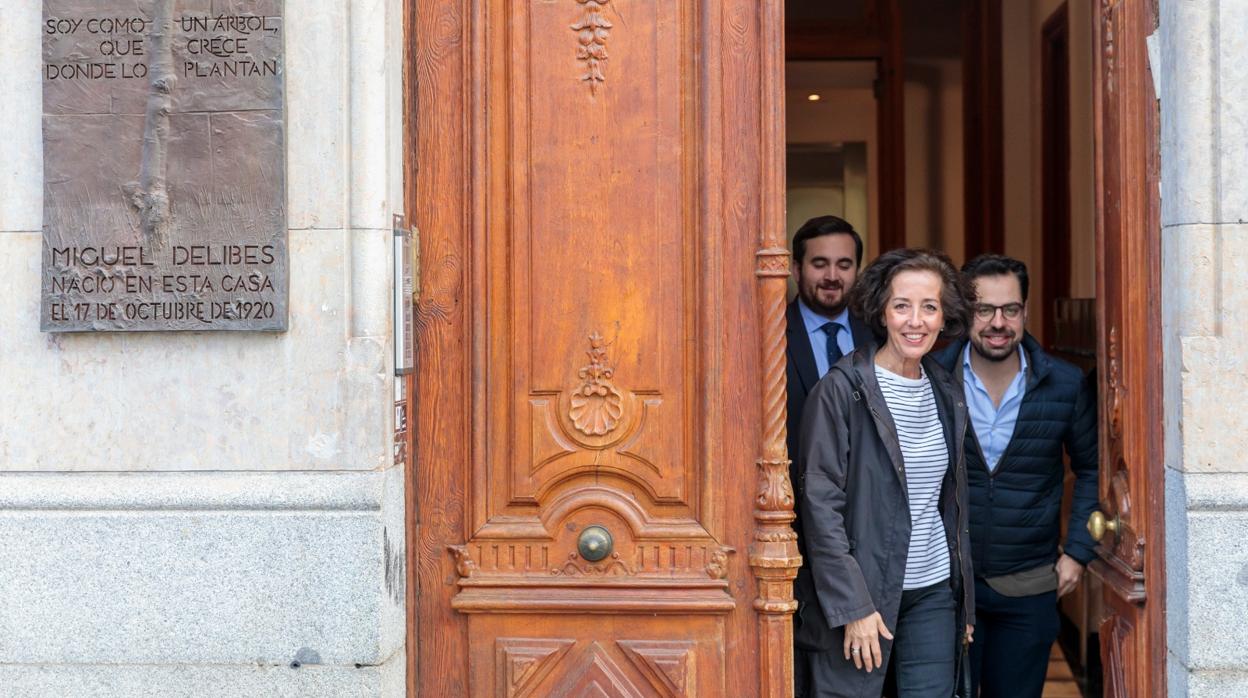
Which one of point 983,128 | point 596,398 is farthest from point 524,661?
point 983,128

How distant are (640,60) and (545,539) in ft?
5.09

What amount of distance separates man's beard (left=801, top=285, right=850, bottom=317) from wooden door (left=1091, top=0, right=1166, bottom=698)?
1.00 meters

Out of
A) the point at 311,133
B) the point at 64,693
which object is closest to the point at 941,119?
the point at 311,133

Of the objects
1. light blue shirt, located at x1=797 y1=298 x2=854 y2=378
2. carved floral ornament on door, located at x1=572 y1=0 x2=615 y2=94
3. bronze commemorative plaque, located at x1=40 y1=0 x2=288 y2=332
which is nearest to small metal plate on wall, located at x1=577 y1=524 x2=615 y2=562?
bronze commemorative plaque, located at x1=40 y1=0 x2=288 y2=332

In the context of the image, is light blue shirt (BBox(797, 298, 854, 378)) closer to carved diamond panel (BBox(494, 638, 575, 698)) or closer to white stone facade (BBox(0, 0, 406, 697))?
carved diamond panel (BBox(494, 638, 575, 698))

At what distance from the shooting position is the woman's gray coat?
172 inches

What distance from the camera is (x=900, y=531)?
14.6 ft

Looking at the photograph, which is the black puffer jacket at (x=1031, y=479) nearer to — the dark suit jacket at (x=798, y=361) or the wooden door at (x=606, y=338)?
the dark suit jacket at (x=798, y=361)

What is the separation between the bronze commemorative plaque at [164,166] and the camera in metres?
4.19

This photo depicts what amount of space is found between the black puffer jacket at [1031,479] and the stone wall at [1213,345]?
3.37 feet

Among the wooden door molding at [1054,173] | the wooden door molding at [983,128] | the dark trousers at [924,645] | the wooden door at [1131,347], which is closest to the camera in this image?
the wooden door at [1131,347]

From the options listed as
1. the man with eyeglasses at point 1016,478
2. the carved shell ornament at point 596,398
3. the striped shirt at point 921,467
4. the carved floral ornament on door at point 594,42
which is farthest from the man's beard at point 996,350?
the carved floral ornament on door at point 594,42

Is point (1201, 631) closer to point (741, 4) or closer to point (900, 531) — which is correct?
point (900, 531)

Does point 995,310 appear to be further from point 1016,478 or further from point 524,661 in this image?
point 524,661
